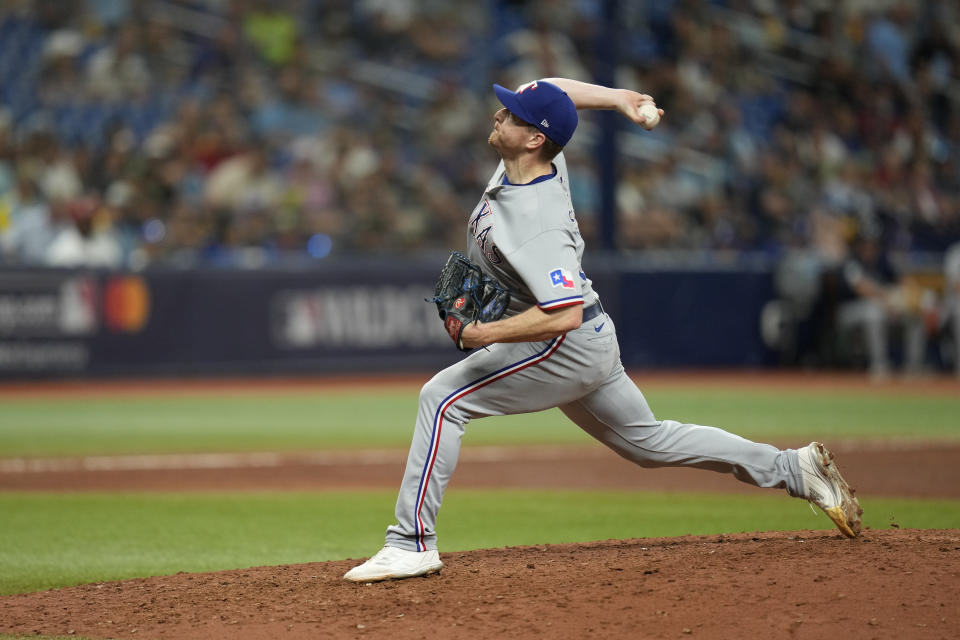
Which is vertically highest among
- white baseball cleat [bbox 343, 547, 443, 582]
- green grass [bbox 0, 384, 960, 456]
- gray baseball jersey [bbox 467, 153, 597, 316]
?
gray baseball jersey [bbox 467, 153, 597, 316]

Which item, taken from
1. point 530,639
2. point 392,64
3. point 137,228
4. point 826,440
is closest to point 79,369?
point 137,228

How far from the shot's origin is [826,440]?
1073cm

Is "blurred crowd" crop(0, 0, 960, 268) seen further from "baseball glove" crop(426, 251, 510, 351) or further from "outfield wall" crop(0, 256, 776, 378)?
"baseball glove" crop(426, 251, 510, 351)

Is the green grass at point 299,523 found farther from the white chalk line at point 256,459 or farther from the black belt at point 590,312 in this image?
the black belt at point 590,312

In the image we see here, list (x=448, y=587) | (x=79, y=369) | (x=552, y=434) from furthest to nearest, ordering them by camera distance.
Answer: (x=79, y=369) → (x=552, y=434) → (x=448, y=587)

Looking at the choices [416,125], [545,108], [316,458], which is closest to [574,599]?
[545,108]

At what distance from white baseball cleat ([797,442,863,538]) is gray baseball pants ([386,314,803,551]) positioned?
280mm

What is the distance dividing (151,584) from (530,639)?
1.86 meters

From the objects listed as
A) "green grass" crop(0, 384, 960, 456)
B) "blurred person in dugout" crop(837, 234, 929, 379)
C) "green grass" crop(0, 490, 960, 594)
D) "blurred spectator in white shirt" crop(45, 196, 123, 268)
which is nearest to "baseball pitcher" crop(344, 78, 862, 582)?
"green grass" crop(0, 490, 960, 594)

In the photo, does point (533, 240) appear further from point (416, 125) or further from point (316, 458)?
point (416, 125)

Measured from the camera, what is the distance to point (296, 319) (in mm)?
16156

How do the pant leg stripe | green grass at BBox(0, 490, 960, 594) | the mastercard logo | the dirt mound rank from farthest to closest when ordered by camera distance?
the mastercard logo, green grass at BBox(0, 490, 960, 594), the pant leg stripe, the dirt mound

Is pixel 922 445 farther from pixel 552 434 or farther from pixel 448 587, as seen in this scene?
pixel 448 587

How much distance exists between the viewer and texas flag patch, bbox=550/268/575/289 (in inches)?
182
